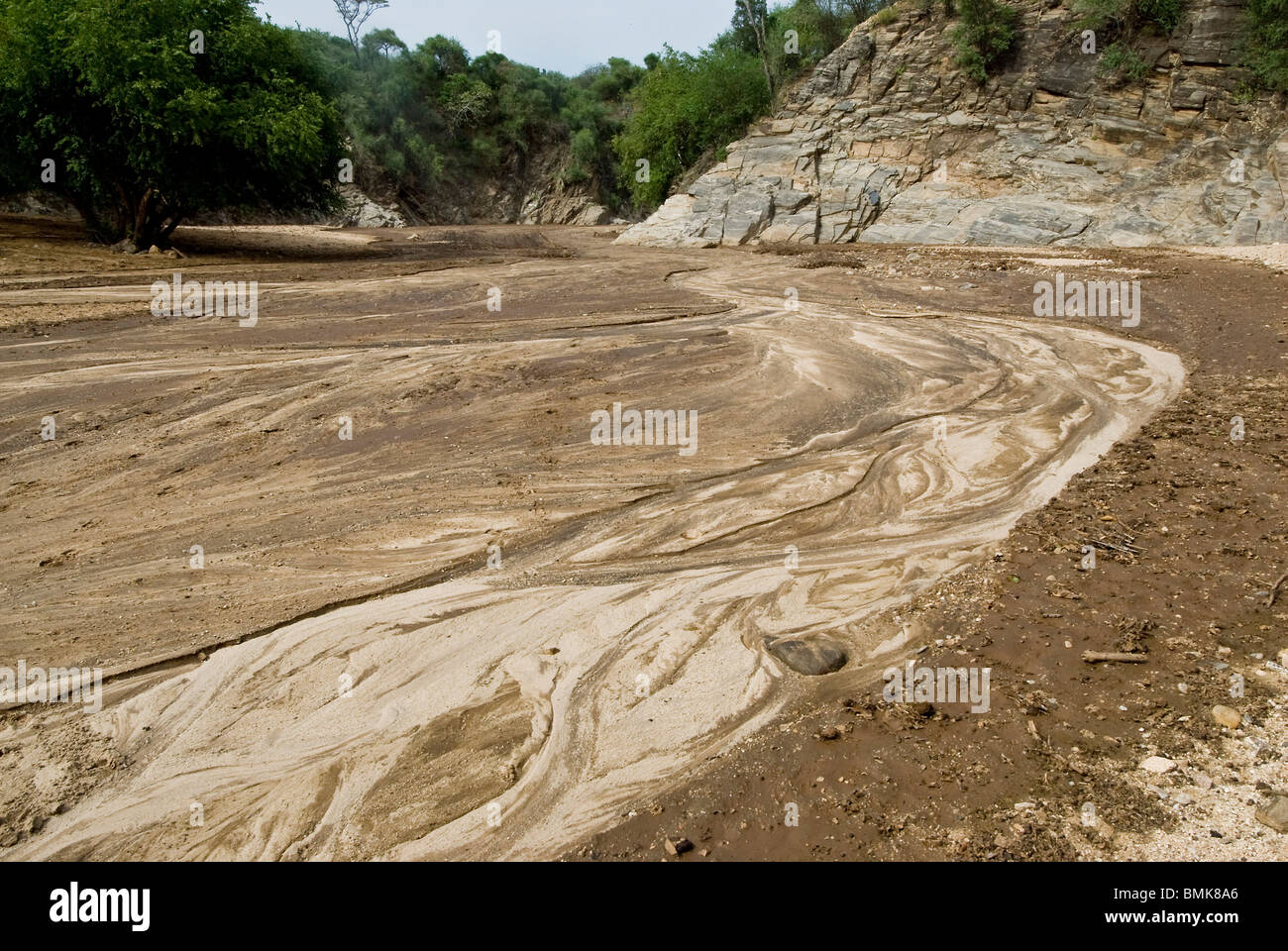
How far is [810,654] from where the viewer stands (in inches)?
175

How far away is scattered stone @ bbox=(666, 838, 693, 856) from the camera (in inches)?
120

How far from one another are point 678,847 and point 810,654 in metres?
1.68

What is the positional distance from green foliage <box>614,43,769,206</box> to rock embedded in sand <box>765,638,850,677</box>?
31.2 metres

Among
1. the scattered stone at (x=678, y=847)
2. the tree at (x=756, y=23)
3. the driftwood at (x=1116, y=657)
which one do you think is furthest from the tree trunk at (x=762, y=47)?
the scattered stone at (x=678, y=847)

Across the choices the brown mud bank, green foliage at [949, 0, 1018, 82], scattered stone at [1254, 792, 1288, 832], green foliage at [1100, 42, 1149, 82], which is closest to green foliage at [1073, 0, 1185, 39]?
green foliage at [1100, 42, 1149, 82]

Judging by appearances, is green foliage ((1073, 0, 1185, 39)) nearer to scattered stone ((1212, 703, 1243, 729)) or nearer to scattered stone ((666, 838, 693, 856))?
scattered stone ((1212, 703, 1243, 729))

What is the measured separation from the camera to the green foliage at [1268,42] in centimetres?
2081

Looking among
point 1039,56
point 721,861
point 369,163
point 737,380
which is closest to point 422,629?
point 721,861

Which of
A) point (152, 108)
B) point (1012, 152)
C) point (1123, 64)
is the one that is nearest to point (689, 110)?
point (1012, 152)

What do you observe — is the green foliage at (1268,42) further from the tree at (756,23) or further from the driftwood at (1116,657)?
the driftwood at (1116,657)

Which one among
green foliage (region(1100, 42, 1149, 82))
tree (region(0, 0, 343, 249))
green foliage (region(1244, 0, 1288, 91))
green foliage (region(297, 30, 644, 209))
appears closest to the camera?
tree (region(0, 0, 343, 249))

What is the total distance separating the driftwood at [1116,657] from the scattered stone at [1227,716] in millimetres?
456

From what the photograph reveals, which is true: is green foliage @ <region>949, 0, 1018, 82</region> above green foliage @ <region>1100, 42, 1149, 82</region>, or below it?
above
